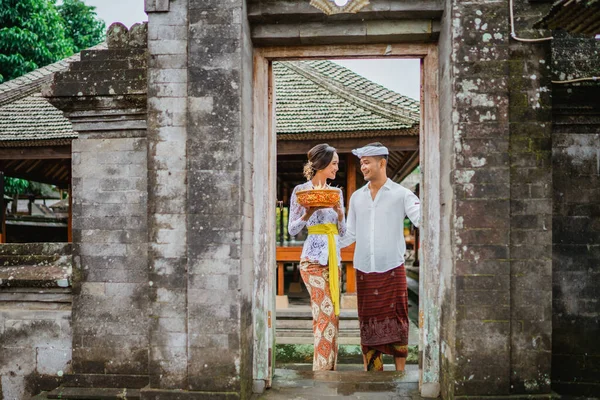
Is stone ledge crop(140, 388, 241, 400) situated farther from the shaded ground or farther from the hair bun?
the hair bun

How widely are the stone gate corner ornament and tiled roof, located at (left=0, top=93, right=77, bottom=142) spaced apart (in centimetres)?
755

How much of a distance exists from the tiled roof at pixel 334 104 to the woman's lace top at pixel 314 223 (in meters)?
4.17

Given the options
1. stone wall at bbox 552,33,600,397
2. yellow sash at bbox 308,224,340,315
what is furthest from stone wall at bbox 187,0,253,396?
stone wall at bbox 552,33,600,397

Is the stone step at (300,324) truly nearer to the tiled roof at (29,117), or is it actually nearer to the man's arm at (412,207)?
the man's arm at (412,207)

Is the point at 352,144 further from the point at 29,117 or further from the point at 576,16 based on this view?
the point at 29,117

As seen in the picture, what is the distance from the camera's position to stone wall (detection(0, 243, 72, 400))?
4336mm

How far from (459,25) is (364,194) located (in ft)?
6.13

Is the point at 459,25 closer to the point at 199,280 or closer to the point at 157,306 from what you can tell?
the point at 199,280

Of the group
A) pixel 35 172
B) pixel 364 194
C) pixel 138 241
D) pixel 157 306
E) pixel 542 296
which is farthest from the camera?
pixel 35 172

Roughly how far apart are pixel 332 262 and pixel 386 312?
2.33 feet

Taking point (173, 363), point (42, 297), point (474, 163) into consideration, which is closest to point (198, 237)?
point (173, 363)

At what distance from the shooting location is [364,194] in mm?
4844

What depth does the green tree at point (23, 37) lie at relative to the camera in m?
14.0

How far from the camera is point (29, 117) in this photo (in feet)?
34.2
